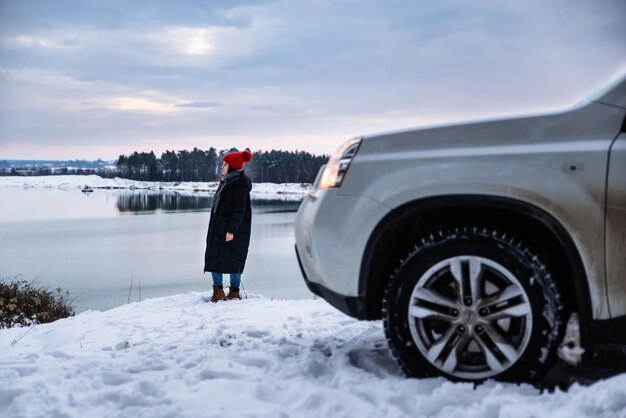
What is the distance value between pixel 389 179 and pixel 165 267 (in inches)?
1072

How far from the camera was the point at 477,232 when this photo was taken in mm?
2578

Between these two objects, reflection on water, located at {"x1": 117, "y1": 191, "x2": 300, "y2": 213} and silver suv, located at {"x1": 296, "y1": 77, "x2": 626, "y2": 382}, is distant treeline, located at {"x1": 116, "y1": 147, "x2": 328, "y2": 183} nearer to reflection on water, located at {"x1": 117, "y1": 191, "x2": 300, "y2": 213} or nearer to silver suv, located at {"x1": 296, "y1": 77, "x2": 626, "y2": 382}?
reflection on water, located at {"x1": 117, "y1": 191, "x2": 300, "y2": 213}

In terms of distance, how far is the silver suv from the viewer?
238 cm

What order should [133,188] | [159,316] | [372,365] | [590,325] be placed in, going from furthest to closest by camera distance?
[133,188]
[159,316]
[372,365]
[590,325]

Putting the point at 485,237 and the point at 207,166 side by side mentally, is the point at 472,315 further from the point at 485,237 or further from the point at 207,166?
the point at 207,166

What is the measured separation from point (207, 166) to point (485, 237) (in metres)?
142

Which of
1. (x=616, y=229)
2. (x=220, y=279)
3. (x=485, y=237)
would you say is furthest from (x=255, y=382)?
(x=220, y=279)

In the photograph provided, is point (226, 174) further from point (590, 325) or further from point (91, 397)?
point (590, 325)

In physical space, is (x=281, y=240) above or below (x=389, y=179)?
below

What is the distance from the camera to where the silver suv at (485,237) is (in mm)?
2377

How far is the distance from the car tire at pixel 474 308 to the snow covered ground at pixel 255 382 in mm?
111

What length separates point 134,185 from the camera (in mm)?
148000

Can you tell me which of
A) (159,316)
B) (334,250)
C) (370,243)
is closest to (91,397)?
(334,250)

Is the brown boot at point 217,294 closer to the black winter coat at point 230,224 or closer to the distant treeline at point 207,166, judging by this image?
the black winter coat at point 230,224
